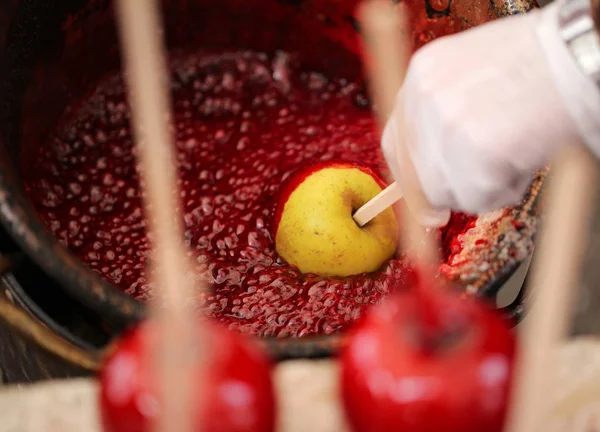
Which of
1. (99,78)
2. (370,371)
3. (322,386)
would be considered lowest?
(322,386)

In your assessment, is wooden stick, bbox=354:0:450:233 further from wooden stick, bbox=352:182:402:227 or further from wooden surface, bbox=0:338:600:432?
wooden surface, bbox=0:338:600:432

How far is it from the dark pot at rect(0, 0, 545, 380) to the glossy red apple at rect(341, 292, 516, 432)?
263 millimetres

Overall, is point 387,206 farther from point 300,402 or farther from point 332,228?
point 300,402

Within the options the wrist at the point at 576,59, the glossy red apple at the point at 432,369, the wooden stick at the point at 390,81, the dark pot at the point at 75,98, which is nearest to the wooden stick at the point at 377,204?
the wooden stick at the point at 390,81

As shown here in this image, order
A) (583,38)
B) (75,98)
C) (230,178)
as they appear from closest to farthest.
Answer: (583,38), (230,178), (75,98)

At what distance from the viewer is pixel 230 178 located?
1.08m

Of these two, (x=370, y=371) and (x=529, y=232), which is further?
(x=529, y=232)

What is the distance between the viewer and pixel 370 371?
42 centimetres

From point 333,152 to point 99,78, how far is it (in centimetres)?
49

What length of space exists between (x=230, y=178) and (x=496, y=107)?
510 mm

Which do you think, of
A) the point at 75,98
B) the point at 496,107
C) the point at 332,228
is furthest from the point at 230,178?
the point at 496,107

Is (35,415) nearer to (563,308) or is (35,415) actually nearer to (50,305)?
(50,305)

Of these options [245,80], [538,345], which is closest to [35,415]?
[538,345]

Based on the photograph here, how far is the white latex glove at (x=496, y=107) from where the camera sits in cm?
67
